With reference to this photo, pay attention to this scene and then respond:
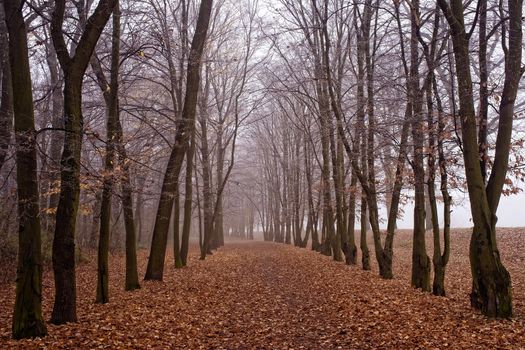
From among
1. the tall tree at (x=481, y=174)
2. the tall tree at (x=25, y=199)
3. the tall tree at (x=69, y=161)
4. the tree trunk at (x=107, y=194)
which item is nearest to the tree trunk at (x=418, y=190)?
the tall tree at (x=481, y=174)

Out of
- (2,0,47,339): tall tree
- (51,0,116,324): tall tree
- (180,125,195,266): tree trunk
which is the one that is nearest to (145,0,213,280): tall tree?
(180,125,195,266): tree trunk

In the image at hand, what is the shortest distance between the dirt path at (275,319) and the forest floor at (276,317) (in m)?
0.02

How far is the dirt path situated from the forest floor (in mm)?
16

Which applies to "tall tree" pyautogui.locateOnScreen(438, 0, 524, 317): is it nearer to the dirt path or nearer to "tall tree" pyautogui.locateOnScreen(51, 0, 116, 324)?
the dirt path

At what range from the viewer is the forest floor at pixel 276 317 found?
6.70 meters

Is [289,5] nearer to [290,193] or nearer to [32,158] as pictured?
[32,158]

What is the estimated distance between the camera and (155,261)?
13297mm

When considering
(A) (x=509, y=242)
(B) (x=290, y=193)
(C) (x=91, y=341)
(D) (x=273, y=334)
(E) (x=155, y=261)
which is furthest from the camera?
(B) (x=290, y=193)

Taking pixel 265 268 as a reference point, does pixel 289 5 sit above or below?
above

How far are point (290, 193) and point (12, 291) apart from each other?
23999 millimetres

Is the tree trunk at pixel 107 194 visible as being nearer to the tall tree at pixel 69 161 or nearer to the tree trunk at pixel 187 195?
the tall tree at pixel 69 161

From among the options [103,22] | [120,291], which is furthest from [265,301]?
[103,22]

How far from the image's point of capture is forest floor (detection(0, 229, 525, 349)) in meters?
6.70

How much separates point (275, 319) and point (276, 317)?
0.18m
